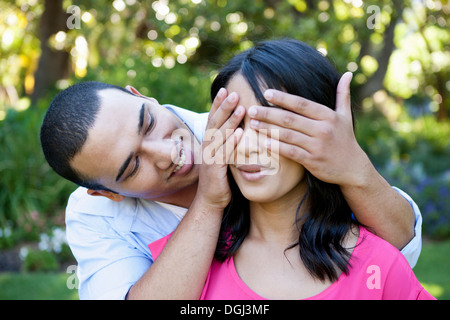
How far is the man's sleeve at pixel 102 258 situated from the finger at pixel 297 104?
108cm

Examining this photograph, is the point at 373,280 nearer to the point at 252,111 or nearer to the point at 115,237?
the point at 252,111

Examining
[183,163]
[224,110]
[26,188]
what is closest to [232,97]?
[224,110]

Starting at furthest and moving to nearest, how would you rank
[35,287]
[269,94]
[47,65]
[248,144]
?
[47,65]
[35,287]
[248,144]
[269,94]

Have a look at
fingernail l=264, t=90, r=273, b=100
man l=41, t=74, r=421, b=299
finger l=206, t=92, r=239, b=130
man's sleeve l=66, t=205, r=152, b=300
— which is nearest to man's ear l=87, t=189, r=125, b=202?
man l=41, t=74, r=421, b=299

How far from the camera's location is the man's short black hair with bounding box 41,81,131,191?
2.33 metres

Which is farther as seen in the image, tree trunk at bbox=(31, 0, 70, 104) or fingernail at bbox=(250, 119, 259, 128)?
tree trunk at bbox=(31, 0, 70, 104)

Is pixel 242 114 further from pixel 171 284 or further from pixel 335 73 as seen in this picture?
pixel 171 284

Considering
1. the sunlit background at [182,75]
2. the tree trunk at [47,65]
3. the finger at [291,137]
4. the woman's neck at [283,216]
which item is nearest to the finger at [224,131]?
the finger at [291,137]

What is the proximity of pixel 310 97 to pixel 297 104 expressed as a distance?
0.52ft

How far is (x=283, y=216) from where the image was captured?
2.08 metres

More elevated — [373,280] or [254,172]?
[254,172]

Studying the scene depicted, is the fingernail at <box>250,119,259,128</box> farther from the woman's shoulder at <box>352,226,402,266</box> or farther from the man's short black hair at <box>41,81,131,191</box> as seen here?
the man's short black hair at <box>41,81,131,191</box>

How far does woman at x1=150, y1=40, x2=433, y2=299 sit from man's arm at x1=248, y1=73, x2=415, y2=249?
0.07 metres
